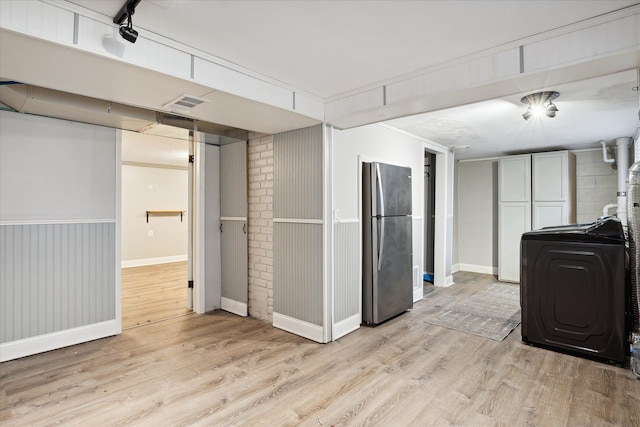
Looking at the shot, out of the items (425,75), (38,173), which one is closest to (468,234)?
(425,75)

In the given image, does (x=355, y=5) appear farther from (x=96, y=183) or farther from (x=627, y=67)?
(x=96, y=183)

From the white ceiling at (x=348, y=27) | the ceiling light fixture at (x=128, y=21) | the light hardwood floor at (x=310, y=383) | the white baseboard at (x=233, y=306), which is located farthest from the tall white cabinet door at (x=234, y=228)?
the ceiling light fixture at (x=128, y=21)

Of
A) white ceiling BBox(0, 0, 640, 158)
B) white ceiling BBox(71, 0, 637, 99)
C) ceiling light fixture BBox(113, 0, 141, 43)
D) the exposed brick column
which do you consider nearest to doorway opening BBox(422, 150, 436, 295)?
white ceiling BBox(0, 0, 640, 158)

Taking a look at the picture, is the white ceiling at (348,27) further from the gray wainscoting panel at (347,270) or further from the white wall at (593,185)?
the white wall at (593,185)

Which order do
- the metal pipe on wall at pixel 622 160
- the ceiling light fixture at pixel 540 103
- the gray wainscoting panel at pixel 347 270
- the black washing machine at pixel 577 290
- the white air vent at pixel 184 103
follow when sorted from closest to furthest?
the white air vent at pixel 184 103 → the black washing machine at pixel 577 290 → the ceiling light fixture at pixel 540 103 → the gray wainscoting panel at pixel 347 270 → the metal pipe on wall at pixel 622 160

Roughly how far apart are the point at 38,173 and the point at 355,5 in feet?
10.3

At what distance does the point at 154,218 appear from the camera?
785cm

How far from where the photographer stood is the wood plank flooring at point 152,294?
412cm

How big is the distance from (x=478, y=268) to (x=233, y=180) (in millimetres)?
5378

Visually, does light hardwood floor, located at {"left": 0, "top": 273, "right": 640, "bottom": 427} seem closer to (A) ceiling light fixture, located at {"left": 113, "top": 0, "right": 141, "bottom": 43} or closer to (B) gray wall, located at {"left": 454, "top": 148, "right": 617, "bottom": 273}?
(A) ceiling light fixture, located at {"left": 113, "top": 0, "right": 141, "bottom": 43}

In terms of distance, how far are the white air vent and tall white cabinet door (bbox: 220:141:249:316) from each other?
1.39m

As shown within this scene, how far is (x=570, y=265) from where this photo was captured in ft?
10.1

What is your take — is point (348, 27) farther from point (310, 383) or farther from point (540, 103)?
point (310, 383)

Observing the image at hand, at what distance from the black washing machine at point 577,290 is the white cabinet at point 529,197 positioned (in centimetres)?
272
